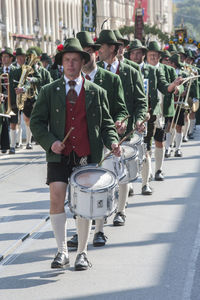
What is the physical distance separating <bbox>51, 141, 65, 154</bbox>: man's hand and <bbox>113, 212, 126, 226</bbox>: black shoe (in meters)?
2.29

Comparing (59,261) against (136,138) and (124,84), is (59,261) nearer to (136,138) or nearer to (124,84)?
(136,138)

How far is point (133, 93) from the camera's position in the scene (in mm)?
8578

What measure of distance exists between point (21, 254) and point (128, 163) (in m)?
1.39

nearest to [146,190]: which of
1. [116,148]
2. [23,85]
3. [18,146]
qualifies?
[116,148]

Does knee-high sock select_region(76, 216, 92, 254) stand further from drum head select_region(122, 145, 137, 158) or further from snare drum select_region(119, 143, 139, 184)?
drum head select_region(122, 145, 137, 158)

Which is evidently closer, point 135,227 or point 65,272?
point 65,272

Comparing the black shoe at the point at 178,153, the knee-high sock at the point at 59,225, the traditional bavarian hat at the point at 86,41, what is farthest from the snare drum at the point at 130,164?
the black shoe at the point at 178,153

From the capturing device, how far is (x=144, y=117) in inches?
334

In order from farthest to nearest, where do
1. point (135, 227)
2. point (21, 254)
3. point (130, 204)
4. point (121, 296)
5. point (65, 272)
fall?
point (130, 204) < point (135, 227) < point (21, 254) < point (65, 272) < point (121, 296)

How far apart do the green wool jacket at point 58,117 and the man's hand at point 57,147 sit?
0.14ft

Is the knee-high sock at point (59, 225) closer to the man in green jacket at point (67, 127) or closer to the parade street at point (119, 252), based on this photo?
the man in green jacket at point (67, 127)

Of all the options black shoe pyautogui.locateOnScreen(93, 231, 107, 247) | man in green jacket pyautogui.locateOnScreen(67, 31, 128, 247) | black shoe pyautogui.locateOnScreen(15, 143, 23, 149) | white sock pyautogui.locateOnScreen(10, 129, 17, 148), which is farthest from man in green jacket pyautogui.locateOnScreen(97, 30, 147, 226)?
black shoe pyautogui.locateOnScreen(15, 143, 23, 149)

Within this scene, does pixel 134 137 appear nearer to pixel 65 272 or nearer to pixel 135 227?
pixel 135 227

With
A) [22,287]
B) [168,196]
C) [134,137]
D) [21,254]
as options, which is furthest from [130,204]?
[22,287]
